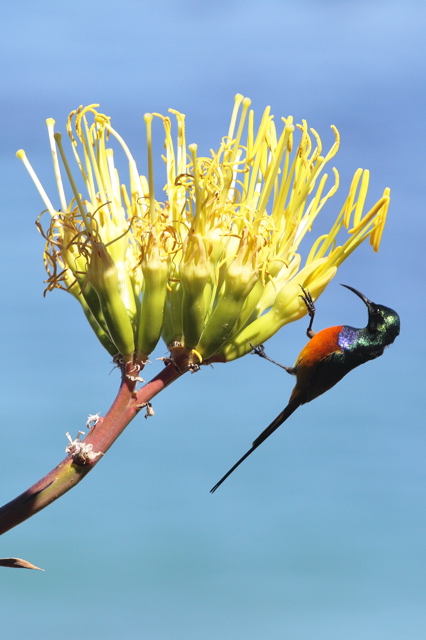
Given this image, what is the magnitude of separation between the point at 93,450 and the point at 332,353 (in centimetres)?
196

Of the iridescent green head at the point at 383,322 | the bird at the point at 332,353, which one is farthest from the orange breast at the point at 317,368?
the iridescent green head at the point at 383,322

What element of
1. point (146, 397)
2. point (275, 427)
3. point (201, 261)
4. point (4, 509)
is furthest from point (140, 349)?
point (275, 427)

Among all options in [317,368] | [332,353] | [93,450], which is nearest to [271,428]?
[317,368]

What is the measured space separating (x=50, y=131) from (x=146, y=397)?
144 cm

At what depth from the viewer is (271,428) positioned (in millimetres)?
4191

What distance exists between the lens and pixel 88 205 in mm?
3826

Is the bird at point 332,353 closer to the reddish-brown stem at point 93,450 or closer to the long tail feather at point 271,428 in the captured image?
the long tail feather at point 271,428

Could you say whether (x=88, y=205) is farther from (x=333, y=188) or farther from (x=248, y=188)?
(x=333, y=188)

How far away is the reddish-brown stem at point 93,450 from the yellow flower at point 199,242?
14cm

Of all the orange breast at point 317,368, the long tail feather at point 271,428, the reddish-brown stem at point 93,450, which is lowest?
the reddish-brown stem at point 93,450

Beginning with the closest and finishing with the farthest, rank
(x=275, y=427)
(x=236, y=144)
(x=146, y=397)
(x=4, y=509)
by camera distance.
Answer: (x=4, y=509) → (x=146, y=397) → (x=236, y=144) → (x=275, y=427)

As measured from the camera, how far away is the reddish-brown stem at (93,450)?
123 inches

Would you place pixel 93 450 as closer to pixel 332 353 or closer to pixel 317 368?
pixel 317 368

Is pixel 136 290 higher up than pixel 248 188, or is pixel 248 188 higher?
pixel 248 188
